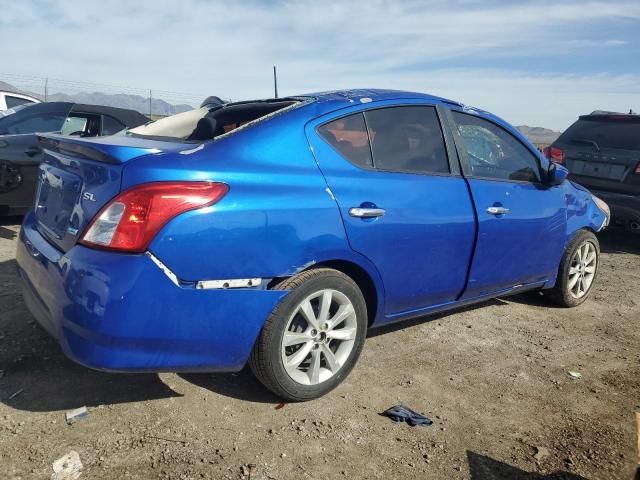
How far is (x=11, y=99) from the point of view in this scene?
32.0 feet

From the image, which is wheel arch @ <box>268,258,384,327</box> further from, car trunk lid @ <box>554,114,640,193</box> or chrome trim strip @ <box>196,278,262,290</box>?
car trunk lid @ <box>554,114,640,193</box>

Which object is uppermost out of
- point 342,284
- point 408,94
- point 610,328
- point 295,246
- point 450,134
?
point 408,94

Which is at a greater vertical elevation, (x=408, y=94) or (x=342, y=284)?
(x=408, y=94)

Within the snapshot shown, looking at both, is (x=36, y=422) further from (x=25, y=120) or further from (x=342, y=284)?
(x=25, y=120)

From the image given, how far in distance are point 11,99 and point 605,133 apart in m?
9.69

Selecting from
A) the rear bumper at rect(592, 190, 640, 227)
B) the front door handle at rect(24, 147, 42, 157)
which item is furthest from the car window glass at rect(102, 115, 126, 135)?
the rear bumper at rect(592, 190, 640, 227)

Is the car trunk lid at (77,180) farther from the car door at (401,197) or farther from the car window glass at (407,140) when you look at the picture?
the car window glass at (407,140)

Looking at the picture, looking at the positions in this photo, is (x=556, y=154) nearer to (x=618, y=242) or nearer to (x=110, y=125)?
(x=618, y=242)

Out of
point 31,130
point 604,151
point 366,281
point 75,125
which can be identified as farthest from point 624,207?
point 31,130

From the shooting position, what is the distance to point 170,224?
88.5 inches

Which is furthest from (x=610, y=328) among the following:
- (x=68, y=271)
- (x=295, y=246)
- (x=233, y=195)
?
(x=68, y=271)

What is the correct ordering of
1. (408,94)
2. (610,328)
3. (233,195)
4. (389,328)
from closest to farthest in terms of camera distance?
(233,195), (408,94), (389,328), (610,328)

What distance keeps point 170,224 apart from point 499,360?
2.36 metres

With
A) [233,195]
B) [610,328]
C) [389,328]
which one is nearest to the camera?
[233,195]
